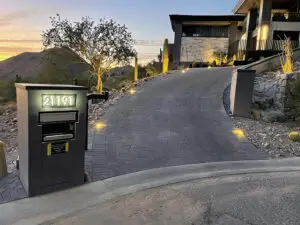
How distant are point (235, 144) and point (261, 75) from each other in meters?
5.34

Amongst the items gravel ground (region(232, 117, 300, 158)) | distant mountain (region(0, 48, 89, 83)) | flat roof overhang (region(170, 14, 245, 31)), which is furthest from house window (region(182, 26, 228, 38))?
gravel ground (region(232, 117, 300, 158))

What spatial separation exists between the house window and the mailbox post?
21894 mm

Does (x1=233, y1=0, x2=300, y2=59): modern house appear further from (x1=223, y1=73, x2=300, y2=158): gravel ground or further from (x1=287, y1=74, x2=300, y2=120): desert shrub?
(x1=223, y1=73, x2=300, y2=158): gravel ground

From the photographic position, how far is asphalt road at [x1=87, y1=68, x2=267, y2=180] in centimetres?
421

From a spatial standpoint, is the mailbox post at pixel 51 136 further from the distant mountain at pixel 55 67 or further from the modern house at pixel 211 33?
the modern house at pixel 211 33

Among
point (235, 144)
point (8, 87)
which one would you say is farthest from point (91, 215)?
point (8, 87)

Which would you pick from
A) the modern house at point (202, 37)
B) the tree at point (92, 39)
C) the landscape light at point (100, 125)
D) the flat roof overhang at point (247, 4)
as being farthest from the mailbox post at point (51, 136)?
the modern house at point (202, 37)

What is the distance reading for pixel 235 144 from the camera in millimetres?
5055

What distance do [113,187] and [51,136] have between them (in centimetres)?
103

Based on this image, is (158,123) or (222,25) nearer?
(158,123)

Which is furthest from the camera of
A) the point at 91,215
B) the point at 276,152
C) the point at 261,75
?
the point at 261,75

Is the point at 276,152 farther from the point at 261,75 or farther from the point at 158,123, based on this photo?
the point at 261,75

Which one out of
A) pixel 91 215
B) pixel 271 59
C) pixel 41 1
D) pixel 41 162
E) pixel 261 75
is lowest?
pixel 91 215

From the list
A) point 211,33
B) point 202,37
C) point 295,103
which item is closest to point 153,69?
point 202,37
